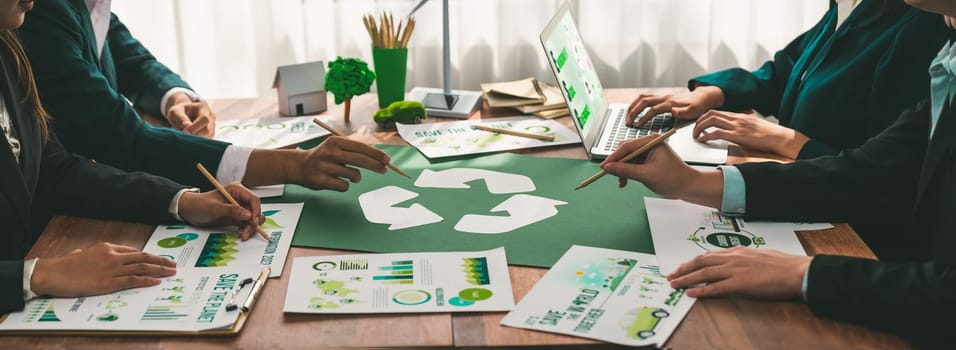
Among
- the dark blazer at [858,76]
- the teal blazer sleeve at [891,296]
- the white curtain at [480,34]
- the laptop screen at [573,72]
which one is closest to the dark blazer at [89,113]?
the laptop screen at [573,72]

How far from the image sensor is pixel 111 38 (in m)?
2.01

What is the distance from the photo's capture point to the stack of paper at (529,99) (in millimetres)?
1997

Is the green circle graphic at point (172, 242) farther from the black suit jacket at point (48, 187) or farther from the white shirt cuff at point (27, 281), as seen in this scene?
the white shirt cuff at point (27, 281)

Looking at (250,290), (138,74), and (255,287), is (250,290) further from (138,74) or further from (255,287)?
(138,74)

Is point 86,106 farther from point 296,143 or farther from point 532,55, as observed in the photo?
point 532,55

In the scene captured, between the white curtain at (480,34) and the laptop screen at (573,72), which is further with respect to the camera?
the white curtain at (480,34)

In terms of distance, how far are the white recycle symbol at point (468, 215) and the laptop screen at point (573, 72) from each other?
0.75 ft

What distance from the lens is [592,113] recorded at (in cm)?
184

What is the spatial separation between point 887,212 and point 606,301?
1.92 ft

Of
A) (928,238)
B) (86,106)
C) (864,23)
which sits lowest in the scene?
(928,238)

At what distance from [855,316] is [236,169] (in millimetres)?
Answer: 1001

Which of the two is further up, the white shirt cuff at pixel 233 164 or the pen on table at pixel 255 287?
the white shirt cuff at pixel 233 164

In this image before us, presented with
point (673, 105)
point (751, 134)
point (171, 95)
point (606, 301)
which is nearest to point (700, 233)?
point (606, 301)

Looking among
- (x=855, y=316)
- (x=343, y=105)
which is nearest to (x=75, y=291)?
(x=855, y=316)
